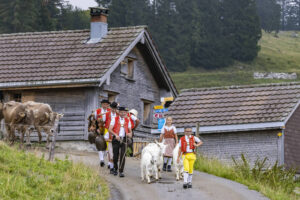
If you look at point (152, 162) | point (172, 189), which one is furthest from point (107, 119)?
point (172, 189)

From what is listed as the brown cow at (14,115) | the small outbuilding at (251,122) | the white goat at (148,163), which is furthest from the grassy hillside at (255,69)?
the white goat at (148,163)

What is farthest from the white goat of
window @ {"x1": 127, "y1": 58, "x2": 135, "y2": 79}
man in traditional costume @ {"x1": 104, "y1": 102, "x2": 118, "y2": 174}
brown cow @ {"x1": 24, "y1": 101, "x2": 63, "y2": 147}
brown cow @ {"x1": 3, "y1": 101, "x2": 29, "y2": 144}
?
window @ {"x1": 127, "y1": 58, "x2": 135, "y2": 79}

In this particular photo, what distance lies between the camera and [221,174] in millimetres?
20375

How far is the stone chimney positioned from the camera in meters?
30.7

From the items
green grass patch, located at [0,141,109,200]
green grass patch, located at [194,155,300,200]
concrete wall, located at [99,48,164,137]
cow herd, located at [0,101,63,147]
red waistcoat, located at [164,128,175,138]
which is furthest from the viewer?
concrete wall, located at [99,48,164,137]

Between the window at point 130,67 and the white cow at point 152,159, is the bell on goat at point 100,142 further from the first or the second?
the window at point 130,67

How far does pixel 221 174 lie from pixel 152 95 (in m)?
13.3

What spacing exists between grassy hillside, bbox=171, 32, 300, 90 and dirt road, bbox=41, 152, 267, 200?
71.7 meters

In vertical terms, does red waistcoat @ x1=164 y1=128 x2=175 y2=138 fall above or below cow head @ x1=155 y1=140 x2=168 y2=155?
above

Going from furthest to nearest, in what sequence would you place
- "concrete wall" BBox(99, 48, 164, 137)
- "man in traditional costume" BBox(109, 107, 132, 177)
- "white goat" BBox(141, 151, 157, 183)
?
"concrete wall" BBox(99, 48, 164, 137) → "man in traditional costume" BBox(109, 107, 132, 177) → "white goat" BBox(141, 151, 157, 183)

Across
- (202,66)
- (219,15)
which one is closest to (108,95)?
(202,66)

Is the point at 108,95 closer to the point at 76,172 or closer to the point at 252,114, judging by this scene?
the point at 252,114

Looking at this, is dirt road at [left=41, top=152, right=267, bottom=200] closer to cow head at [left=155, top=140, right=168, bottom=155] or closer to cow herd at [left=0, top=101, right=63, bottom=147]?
cow head at [left=155, top=140, right=168, bottom=155]

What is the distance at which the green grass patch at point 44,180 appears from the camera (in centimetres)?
1393
